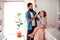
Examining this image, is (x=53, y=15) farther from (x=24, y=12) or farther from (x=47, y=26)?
(x=24, y=12)

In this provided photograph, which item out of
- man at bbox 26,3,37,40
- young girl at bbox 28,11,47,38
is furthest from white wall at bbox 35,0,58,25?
man at bbox 26,3,37,40

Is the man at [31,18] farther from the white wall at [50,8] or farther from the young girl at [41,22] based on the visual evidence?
the white wall at [50,8]

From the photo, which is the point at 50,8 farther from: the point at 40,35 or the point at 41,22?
the point at 40,35

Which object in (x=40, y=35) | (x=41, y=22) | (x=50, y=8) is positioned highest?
(x=50, y=8)

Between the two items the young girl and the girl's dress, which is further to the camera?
the young girl

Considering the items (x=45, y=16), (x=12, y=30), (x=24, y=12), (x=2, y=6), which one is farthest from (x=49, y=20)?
(x=2, y=6)

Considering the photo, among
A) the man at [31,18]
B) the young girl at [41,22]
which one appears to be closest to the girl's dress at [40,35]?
the young girl at [41,22]

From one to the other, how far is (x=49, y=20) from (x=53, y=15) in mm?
213

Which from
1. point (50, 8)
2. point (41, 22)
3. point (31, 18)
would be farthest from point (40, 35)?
point (50, 8)

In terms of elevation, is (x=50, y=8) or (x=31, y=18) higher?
(x=50, y=8)

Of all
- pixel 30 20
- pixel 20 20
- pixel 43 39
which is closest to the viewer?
pixel 43 39

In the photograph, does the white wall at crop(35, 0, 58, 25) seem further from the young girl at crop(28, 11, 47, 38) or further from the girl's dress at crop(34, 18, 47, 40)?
the girl's dress at crop(34, 18, 47, 40)

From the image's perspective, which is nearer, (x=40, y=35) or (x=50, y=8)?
(x=40, y=35)

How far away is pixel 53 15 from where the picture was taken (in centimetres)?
406
